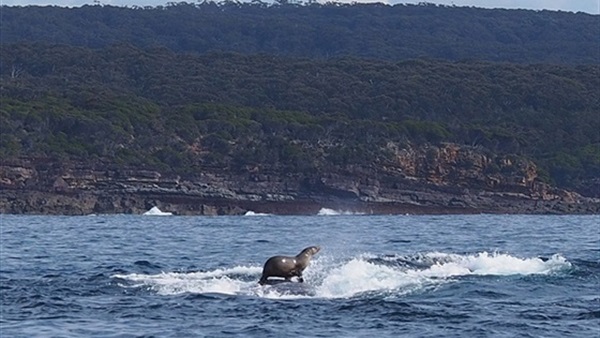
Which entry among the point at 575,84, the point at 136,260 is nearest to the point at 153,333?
the point at 136,260

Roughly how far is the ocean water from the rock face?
131 ft

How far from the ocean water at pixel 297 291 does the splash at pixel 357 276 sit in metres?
0.04

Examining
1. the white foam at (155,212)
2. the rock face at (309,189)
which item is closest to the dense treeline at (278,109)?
the rock face at (309,189)

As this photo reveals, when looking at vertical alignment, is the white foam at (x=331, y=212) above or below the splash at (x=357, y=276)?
below

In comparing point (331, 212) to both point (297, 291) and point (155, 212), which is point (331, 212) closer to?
point (155, 212)

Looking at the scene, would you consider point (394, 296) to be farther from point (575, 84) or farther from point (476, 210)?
point (575, 84)

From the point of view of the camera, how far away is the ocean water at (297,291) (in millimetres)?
24078

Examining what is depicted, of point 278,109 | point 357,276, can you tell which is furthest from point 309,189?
point 357,276

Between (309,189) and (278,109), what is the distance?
27.6 metres

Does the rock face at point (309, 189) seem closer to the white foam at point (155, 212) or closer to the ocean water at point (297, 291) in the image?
the white foam at point (155, 212)

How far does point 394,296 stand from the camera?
2773 centimetres

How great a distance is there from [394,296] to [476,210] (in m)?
63.9

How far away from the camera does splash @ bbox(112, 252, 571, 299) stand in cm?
2848

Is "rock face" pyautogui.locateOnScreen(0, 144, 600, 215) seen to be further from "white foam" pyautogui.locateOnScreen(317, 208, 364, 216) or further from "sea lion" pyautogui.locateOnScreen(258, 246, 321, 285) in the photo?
"sea lion" pyautogui.locateOnScreen(258, 246, 321, 285)
